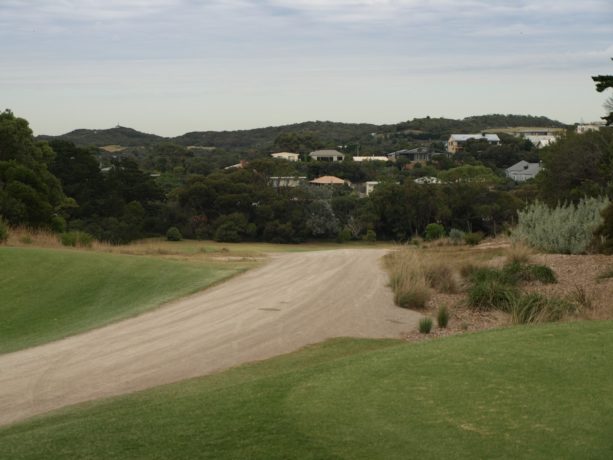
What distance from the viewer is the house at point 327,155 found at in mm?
141325

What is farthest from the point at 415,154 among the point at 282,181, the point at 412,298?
the point at 412,298

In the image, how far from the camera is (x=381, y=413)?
279 inches

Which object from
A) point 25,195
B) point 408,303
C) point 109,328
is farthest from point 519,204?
point 109,328

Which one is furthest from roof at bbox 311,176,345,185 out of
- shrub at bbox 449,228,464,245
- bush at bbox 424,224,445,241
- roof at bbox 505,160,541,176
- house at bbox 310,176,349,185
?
shrub at bbox 449,228,464,245

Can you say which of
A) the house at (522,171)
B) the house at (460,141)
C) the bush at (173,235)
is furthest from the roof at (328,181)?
the house at (460,141)

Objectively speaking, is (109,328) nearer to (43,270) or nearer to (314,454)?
(43,270)

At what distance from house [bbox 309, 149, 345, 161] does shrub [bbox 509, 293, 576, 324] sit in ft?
404

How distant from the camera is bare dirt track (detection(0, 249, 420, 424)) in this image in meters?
11.2

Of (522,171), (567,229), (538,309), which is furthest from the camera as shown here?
(522,171)

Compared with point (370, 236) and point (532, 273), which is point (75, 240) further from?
point (370, 236)

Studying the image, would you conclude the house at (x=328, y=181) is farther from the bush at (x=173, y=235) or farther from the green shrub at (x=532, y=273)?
the green shrub at (x=532, y=273)

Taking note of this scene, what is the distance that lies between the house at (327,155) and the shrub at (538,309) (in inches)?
4845

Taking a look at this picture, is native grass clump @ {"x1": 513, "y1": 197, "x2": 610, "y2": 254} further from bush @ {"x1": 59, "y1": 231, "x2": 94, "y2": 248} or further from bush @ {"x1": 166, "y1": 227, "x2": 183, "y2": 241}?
bush @ {"x1": 166, "y1": 227, "x2": 183, "y2": 241}

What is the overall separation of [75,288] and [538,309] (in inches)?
395
